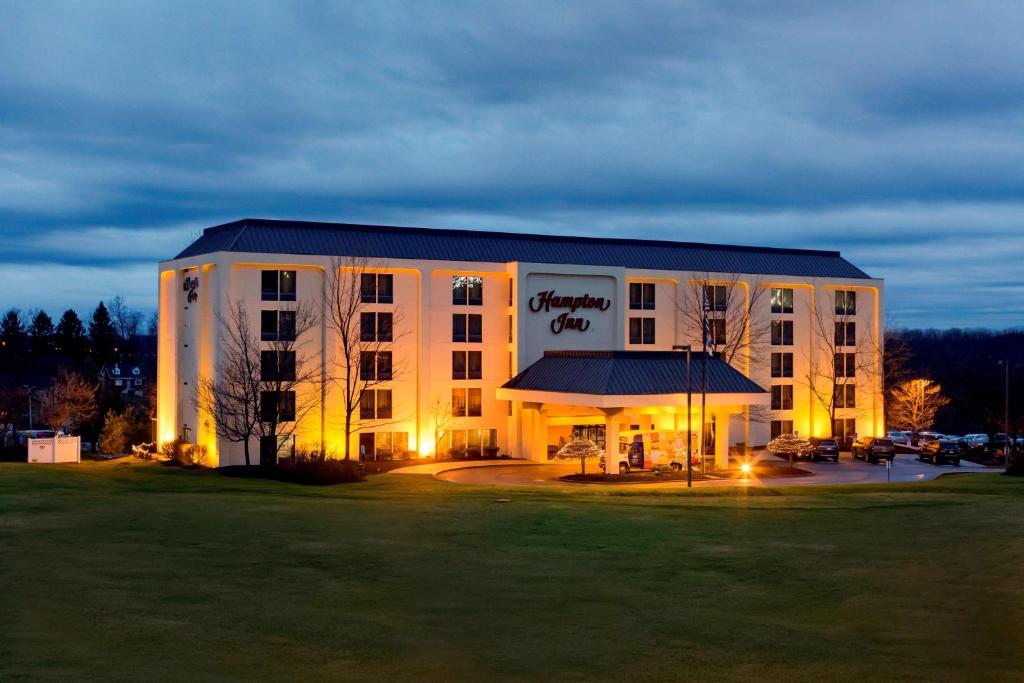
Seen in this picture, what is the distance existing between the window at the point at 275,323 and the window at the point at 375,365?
17.0 feet

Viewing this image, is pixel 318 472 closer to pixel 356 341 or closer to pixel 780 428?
pixel 356 341

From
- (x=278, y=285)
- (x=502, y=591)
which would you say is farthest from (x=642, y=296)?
(x=502, y=591)

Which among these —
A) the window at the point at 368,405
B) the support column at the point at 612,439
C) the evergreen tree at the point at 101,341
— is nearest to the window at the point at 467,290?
the window at the point at 368,405

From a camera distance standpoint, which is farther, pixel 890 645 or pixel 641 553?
pixel 641 553

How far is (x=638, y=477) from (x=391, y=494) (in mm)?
21094

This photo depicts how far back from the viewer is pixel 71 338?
121625 mm

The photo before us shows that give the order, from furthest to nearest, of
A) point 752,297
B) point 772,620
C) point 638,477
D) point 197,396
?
point 752,297 → point 197,396 → point 638,477 → point 772,620

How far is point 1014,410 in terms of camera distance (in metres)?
89.5

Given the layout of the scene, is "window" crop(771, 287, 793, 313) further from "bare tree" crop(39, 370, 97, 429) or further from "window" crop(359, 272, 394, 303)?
"bare tree" crop(39, 370, 97, 429)

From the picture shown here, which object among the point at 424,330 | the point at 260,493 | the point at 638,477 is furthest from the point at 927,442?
the point at 260,493

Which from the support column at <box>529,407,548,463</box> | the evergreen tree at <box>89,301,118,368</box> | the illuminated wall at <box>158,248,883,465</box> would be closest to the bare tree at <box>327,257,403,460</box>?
the illuminated wall at <box>158,248,883,465</box>

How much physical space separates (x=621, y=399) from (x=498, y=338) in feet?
48.3

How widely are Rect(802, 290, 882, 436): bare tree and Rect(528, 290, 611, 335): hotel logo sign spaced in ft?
66.7

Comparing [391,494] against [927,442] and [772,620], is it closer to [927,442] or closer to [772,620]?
[772,620]
